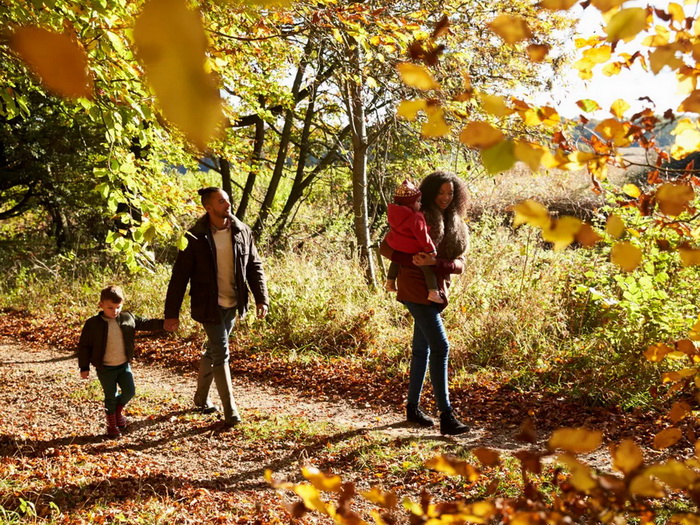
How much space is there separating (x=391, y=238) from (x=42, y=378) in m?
4.26

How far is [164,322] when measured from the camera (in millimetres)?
4543

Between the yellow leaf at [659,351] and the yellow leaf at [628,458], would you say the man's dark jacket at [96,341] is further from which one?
the yellow leaf at [628,458]

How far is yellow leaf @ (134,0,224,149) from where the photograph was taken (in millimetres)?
537

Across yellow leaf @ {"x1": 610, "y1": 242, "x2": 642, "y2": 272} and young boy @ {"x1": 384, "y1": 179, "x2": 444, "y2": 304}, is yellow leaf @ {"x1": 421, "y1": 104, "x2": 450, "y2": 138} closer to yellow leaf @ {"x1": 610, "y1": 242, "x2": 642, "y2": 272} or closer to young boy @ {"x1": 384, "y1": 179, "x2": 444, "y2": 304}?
yellow leaf @ {"x1": 610, "y1": 242, "x2": 642, "y2": 272}

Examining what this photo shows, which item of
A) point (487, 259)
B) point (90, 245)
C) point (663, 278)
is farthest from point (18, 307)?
point (663, 278)

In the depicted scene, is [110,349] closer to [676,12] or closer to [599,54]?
[599,54]

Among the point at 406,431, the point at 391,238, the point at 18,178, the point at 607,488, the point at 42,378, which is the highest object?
the point at 18,178

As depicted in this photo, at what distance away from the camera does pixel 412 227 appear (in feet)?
12.9

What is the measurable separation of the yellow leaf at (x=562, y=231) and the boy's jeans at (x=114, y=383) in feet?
13.2

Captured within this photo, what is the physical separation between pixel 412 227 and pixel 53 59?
3430 mm

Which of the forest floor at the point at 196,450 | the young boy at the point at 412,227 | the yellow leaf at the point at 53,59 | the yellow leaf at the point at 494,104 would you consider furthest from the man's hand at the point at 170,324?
the yellow leaf at the point at 53,59

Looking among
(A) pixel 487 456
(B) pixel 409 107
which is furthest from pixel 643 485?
(B) pixel 409 107

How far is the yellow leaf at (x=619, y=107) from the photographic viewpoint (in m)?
1.37

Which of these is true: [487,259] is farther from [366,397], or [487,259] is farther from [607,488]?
[607,488]
